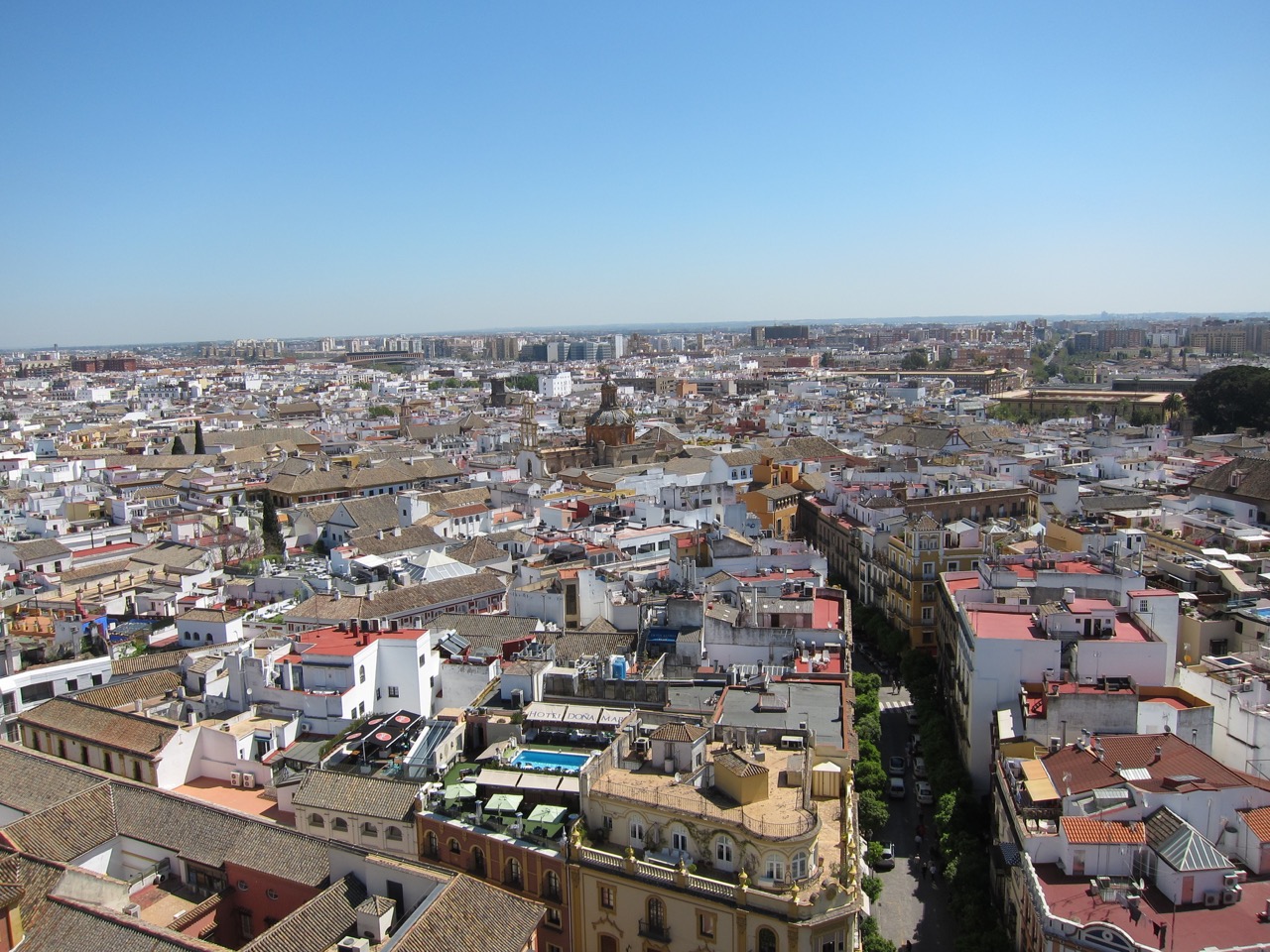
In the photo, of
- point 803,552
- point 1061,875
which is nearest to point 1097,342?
point 803,552

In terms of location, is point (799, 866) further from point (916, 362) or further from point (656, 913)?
point (916, 362)

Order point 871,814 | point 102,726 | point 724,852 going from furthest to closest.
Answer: point 102,726, point 871,814, point 724,852

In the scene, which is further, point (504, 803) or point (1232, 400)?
point (1232, 400)

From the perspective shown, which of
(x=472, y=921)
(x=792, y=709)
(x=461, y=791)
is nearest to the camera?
(x=472, y=921)

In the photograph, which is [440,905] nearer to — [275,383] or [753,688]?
[753,688]

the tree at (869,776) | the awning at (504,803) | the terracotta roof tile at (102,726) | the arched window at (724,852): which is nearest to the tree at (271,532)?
the terracotta roof tile at (102,726)

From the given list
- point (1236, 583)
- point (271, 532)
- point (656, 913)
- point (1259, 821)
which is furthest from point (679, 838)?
point (271, 532)

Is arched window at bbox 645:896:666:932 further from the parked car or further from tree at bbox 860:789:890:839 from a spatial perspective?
the parked car
